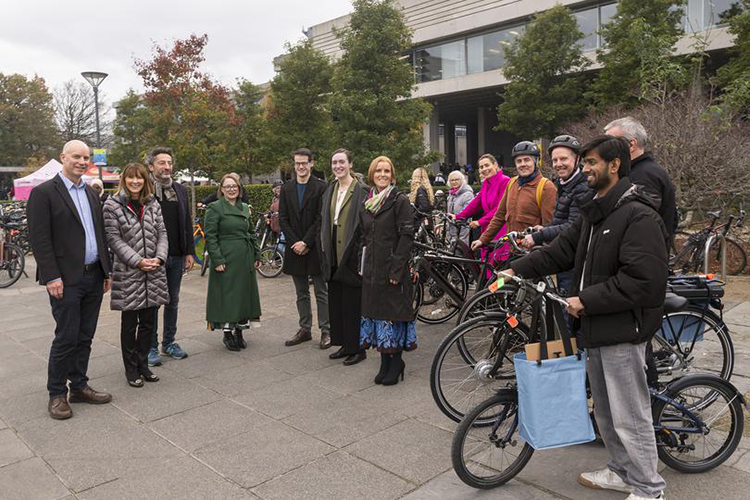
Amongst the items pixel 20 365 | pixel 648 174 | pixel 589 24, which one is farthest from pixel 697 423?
pixel 589 24

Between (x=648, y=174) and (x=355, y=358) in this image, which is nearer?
(x=648, y=174)

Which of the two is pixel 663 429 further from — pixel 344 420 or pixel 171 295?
pixel 171 295

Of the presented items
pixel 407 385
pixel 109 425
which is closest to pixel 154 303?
pixel 109 425

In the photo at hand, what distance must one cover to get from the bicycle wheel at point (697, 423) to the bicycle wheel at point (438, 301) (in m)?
3.23

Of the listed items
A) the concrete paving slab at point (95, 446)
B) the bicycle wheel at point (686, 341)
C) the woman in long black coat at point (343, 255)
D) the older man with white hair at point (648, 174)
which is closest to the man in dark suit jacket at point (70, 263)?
the concrete paving slab at point (95, 446)

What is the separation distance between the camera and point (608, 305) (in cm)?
260

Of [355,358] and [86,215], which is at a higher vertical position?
[86,215]

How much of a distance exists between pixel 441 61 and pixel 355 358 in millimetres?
30675

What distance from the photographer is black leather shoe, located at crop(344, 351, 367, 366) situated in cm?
544

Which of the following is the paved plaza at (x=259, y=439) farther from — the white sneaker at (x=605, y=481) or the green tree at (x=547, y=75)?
the green tree at (x=547, y=75)

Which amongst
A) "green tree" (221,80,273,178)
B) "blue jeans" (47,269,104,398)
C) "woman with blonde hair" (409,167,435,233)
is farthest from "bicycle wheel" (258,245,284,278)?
"green tree" (221,80,273,178)

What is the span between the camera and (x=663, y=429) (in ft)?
A: 10.3

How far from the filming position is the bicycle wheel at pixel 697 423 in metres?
3.14

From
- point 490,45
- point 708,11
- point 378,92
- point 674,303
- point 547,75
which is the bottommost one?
point 674,303
